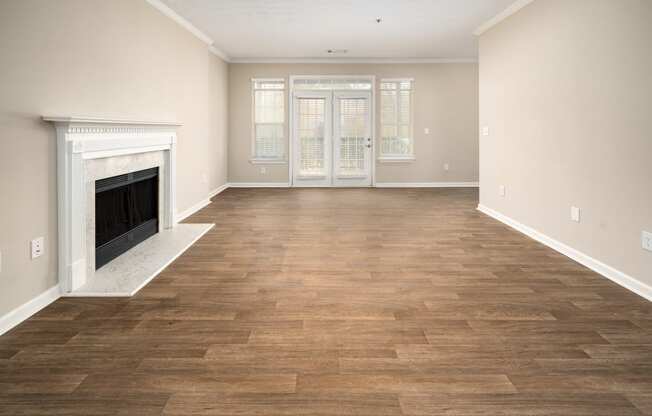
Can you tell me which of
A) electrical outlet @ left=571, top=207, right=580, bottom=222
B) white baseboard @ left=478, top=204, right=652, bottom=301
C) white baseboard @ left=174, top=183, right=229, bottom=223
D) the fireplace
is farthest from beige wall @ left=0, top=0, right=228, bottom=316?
electrical outlet @ left=571, top=207, right=580, bottom=222

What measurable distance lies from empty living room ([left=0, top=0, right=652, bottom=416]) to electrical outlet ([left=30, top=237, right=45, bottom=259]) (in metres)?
0.02

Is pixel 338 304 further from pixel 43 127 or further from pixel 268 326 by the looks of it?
pixel 43 127

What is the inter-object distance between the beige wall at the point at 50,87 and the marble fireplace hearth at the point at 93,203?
0.24 ft

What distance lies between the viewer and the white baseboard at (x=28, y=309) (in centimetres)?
265

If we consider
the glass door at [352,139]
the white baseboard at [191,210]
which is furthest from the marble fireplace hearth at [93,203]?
the glass door at [352,139]

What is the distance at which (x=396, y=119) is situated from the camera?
10102 mm

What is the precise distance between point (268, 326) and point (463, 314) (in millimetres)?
1166

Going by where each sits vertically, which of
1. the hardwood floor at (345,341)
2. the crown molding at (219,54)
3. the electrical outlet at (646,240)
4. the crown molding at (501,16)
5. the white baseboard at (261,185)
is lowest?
the hardwood floor at (345,341)

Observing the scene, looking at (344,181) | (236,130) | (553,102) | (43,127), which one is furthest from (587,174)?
(236,130)

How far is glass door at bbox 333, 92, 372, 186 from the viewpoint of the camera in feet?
33.1

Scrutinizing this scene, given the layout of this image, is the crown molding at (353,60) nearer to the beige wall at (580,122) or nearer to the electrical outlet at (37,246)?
the beige wall at (580,122)

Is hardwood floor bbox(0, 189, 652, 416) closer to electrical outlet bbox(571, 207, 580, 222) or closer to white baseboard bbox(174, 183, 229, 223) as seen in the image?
electrical outlet bbox(571, 207, 580, 222)

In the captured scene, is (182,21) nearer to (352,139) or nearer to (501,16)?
(501,16)

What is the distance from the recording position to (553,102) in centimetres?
468
